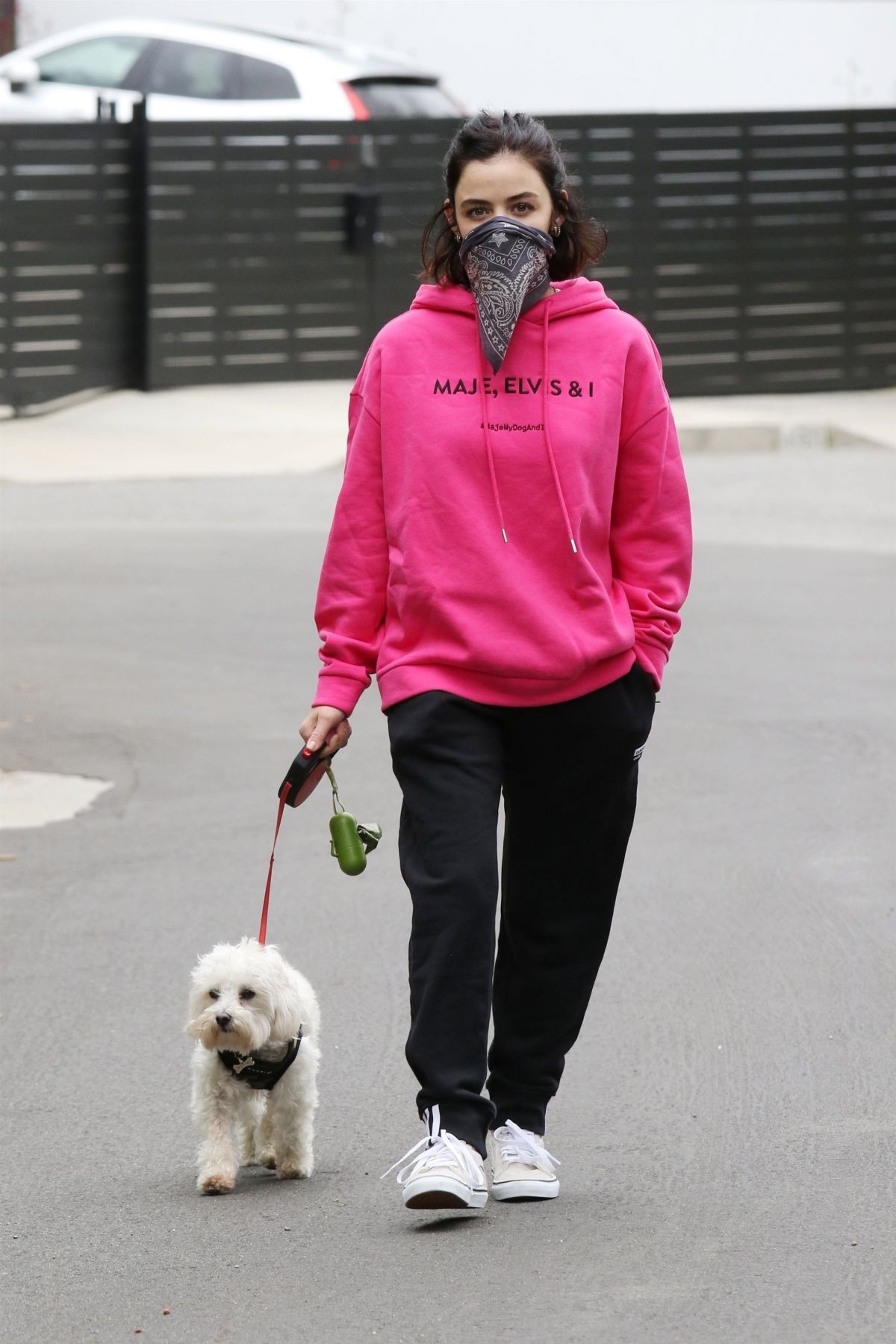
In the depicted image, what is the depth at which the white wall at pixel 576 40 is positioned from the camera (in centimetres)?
2541

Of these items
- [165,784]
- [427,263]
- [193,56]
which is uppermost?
[193,56]

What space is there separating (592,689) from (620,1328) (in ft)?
3.65

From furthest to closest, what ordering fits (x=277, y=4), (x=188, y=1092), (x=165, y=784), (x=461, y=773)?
(x=277, y=4), (x=165, y=784), (x=188, y=1092), (x=461, y=773)

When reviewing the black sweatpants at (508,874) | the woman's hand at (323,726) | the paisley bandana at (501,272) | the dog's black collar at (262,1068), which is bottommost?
the dog's black collar at (262,1068)

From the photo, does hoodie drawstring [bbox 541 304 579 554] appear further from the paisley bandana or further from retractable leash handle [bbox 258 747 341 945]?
retractable leash handle [bbox 258 747 341 945]

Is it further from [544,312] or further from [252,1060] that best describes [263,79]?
[252,1060]

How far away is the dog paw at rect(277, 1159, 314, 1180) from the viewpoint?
4.32 m

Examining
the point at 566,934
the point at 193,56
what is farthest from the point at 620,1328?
the point at 193,56

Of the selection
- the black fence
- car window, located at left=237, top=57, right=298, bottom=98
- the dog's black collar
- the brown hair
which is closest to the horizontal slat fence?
the black fence

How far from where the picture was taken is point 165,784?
773 cm

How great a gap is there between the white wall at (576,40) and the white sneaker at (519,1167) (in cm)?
2210

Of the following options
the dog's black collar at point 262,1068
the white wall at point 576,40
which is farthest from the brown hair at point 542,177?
the white wall at point 576,40

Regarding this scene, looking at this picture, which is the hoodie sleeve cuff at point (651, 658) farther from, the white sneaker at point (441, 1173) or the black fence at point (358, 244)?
the black fence at point (358, 244)

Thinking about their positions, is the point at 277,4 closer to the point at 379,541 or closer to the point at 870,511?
the point at 870,511
